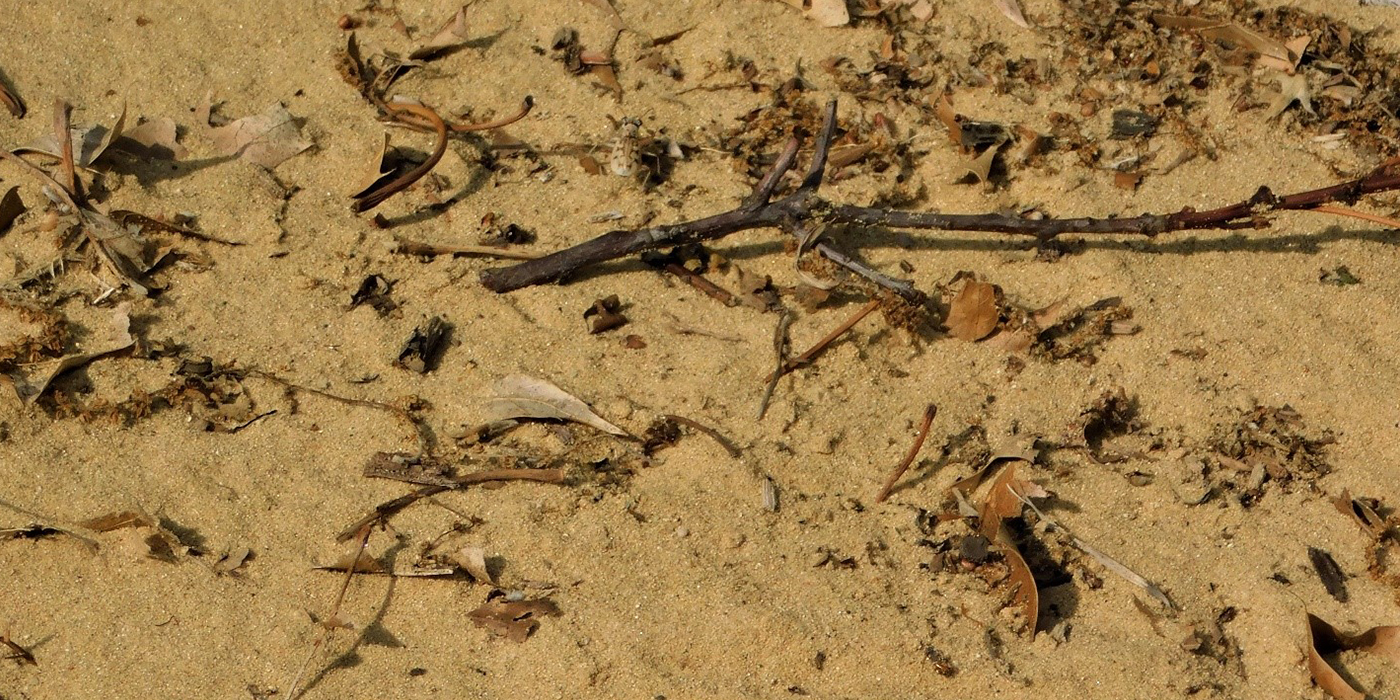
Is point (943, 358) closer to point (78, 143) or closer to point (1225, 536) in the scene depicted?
point (1225, 536)

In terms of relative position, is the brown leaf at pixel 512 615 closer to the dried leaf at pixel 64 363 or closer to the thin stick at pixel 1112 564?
the thin stick at pixel 1112 564

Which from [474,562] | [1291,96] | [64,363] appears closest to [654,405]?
[474,562]

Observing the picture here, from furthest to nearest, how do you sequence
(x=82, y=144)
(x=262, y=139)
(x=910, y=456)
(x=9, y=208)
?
(x=262, y=139) → (x=82, y=144) → (x=9, y=208) → (x=910, y=456)

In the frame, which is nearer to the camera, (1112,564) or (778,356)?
(1112,564)

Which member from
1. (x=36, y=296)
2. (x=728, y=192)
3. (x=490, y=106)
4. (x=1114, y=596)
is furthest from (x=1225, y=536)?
(x=36, y=296)

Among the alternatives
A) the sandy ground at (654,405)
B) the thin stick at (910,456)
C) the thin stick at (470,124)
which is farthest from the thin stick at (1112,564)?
the thin stick at (470,124)

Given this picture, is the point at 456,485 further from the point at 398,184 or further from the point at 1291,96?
the point at 1291,96
